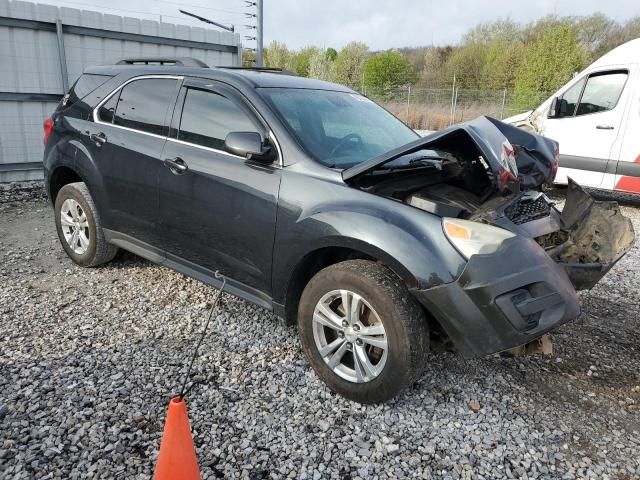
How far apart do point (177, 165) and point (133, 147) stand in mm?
569

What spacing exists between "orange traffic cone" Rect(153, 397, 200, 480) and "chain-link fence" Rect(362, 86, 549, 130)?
19.9m

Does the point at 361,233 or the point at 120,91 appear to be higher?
the point at 120,91

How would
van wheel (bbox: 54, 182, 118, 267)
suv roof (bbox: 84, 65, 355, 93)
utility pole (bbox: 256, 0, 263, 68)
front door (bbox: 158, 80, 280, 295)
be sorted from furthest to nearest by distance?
utility pole (bbox: 256, 0, 263, 68), van wheel (bbox: 54, 182, 118, 267), suv roof (bbox: 84, 65, 355, 93), front door (bbox: 158, 80, 280, 295)

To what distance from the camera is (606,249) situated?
2.89m

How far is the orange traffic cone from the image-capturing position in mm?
1812

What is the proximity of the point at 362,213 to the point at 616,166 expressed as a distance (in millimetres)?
6240

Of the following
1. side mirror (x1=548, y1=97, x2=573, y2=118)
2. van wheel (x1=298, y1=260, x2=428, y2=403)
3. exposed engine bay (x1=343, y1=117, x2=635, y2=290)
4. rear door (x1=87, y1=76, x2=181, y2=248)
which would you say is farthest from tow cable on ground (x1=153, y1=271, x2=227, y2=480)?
side mirror (x1=548, y1=97, x2=573, y2=118)

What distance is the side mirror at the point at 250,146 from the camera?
9.11 feet

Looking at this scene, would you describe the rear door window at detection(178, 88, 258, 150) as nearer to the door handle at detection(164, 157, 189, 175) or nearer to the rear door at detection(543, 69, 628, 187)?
the door handle at detection(164, 157, 189, 175)

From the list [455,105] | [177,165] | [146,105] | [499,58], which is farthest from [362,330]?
[499,58]

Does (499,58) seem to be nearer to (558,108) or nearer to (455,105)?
(455,105)

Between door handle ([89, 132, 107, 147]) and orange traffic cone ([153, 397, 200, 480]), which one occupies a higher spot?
door handle ([89, 132, 107, 147])

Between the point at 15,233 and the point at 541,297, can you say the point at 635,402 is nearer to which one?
the point at 541,297

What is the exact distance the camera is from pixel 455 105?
2169cm
